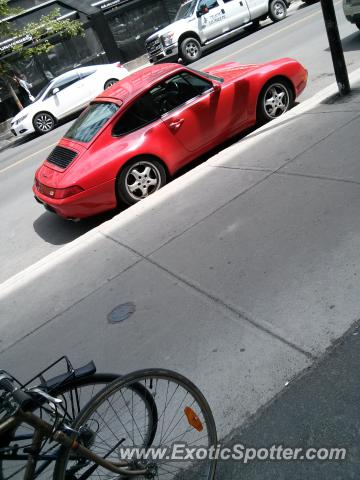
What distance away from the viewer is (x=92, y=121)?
663 cm

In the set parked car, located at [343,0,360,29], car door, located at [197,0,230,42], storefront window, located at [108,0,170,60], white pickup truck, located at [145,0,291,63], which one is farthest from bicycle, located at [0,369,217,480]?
storefront window, located at [108,0,170,60]

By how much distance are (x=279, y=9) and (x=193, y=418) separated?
20.3 meters

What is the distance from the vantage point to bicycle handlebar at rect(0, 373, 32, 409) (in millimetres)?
1848

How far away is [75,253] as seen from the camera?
5512 millimetres

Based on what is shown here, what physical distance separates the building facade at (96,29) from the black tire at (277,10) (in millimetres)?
8247

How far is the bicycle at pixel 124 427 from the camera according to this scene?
1.90 m

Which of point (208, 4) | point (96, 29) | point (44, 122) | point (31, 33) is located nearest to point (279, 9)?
point (208, 4)

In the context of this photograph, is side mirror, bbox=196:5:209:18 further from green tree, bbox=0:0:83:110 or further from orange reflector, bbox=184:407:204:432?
orange reflector, bbox=184:407:204:432

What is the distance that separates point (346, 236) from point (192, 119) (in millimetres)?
3490

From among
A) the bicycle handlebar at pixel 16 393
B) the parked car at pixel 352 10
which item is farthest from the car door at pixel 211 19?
the bicycle handlebar at pixel 16 393

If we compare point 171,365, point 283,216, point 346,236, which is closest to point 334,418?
point 171,365

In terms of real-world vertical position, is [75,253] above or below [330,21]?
below

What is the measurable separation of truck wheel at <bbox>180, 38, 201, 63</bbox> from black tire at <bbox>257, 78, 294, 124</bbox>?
36.6 feet

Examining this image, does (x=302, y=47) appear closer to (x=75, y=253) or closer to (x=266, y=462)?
(x=75, y=253)
